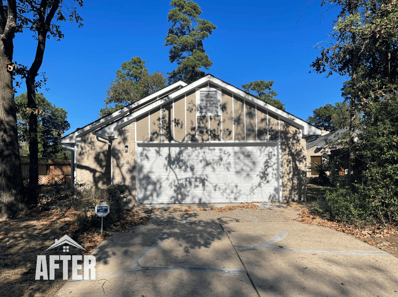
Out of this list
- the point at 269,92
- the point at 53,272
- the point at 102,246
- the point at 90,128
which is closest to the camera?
the point at 53,272

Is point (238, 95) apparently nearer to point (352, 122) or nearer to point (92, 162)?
point (352, 122)

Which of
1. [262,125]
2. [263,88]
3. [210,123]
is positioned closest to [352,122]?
[262,125]

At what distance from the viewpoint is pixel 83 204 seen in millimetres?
6227

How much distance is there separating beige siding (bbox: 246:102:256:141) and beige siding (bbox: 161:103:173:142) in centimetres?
314

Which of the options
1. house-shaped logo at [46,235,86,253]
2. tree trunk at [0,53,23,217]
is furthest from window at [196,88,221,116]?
tree trunk at [0,53,23,217]

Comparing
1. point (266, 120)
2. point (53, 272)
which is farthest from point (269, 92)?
point (53, 272)

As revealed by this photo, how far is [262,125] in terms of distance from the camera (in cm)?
970

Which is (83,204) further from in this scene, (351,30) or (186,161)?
(351,30)

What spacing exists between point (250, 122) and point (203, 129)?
6.49 feet

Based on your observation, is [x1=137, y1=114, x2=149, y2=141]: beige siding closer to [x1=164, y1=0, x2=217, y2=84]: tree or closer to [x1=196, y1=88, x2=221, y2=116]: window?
[x1=196, y1=88, x2=221, y2=116]: window

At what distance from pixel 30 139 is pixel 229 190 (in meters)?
7.90

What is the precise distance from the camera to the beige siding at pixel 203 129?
962 cm

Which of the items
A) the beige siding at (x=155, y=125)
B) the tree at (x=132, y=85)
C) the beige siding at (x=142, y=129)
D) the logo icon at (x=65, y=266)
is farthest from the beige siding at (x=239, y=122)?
the tree at (x=132, y=85)

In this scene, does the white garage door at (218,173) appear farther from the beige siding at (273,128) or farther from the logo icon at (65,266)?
the logo icon at (65,266)
